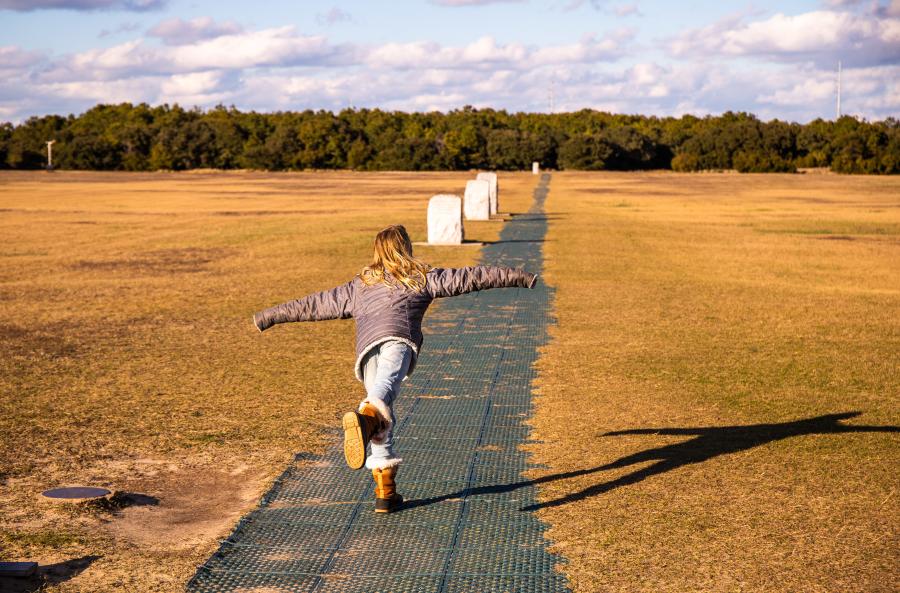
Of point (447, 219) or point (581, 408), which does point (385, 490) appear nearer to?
point (581, 408)

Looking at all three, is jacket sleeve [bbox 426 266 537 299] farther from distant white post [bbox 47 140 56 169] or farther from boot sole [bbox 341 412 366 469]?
distant white post [bbox 47 140 56 169]

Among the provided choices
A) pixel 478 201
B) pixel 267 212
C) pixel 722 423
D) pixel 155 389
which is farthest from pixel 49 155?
pixel 722 423

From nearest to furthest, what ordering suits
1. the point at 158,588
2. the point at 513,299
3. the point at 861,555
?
the point at 158,588 < the point at 861,555 < the point at 513,299

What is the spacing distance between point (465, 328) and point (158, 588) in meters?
9.42

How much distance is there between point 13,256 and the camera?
1041 inches

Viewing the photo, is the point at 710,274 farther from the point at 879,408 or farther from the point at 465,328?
the point at 879,408

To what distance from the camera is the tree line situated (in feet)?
379

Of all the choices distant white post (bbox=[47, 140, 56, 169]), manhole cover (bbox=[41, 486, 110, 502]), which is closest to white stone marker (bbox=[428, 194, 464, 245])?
manhole cover (bbox=[41, 486, 110, 502])

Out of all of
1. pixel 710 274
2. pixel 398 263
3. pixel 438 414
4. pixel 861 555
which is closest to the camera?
pixel 861 555

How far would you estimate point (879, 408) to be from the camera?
1068cm

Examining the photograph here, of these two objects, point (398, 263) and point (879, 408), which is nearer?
point (398, 263)

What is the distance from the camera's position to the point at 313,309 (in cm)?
728

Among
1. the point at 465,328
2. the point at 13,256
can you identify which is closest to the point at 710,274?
the point at 465,328

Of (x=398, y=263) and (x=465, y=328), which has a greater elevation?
(x=398, y=263)
